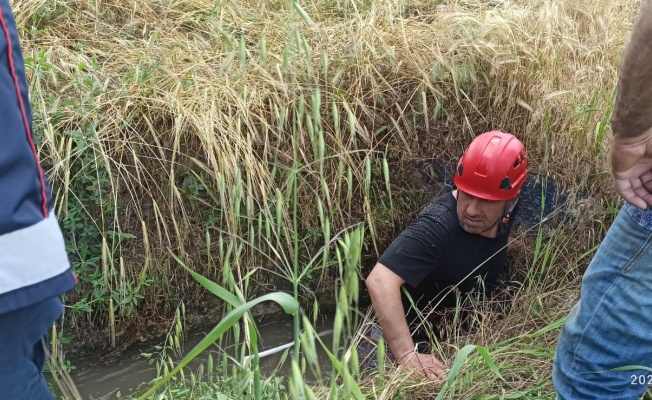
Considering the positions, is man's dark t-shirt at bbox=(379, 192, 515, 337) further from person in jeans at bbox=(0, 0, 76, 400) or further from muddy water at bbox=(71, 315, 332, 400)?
person in jeans at bbox=(0, 0, 76, 400)

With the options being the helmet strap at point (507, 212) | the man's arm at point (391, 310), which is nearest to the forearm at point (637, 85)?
the man's arm at point (391, 310)

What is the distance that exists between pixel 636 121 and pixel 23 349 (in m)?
1.28

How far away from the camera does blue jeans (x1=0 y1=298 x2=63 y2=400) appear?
1.24m

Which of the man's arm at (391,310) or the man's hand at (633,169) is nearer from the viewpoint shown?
the man's hand at (633,169)

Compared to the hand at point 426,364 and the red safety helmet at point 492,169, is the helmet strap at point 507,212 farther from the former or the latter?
the hand at point 426,364

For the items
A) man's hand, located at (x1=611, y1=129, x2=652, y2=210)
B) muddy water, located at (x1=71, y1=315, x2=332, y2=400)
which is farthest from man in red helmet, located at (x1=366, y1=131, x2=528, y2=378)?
man's hand, located at (x1=611, y1=129, x2=652, y2=210)

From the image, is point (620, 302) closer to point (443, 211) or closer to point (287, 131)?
point (443, 211)

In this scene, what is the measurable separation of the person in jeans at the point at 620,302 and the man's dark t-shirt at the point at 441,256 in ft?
2.86

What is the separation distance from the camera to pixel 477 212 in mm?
2797

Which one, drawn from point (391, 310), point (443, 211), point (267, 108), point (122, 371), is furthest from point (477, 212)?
point (122, 371)

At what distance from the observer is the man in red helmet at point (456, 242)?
2.62 meters

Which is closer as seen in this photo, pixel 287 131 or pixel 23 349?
pixel 23 349

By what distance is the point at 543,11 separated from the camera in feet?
11.1

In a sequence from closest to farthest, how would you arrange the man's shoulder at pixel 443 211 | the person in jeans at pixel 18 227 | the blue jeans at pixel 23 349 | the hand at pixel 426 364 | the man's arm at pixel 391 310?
the person in jeans at pixel 18 227 → the blue jeans at pixel 23 349 → the hand at pixel 426 364 → the man's arm at pixel 391 310 → the man's shoulder at pixel 443 211
